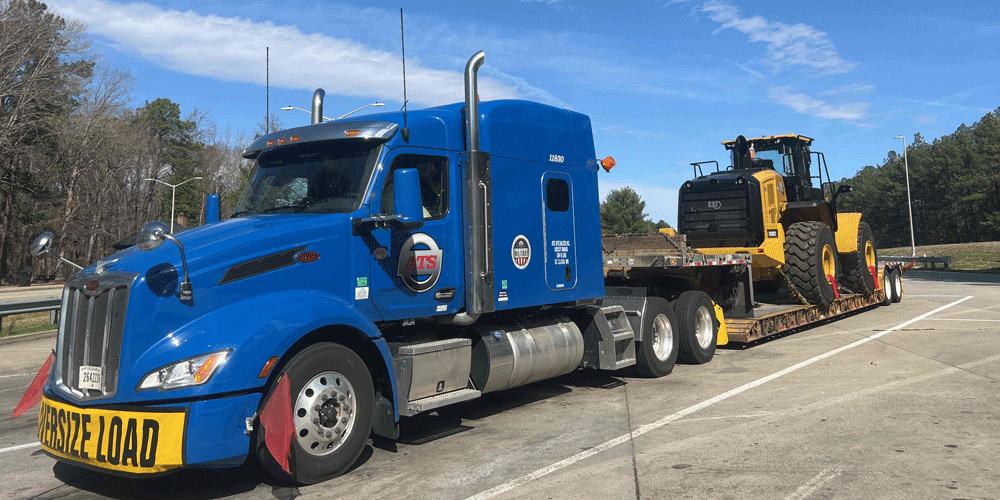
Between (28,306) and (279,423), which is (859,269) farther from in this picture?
(28,306)

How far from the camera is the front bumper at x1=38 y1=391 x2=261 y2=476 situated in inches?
176

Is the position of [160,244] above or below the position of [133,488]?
above

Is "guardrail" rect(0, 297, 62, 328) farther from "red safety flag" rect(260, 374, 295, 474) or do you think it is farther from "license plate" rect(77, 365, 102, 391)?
"red safety flag" rect(260, 374, 295, 474)

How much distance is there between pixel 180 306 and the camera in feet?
15.6

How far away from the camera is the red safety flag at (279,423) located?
4.75m

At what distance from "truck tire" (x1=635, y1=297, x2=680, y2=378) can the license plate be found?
6190mm

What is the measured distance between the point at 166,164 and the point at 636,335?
227 ft

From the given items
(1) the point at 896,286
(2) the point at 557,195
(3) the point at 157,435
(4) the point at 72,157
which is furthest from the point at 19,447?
(4) the point at 72,157

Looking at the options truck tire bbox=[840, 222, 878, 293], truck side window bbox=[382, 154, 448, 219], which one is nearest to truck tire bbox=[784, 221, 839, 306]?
truck tire bbox=[840, 222, 878, 293]

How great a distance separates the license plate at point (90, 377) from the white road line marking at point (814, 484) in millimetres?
4531

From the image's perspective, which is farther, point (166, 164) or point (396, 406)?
point (166, 164)

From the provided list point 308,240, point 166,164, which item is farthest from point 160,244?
point 166,164

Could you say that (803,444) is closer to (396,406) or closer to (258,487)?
(396,406)

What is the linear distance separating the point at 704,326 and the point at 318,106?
6324 mm
